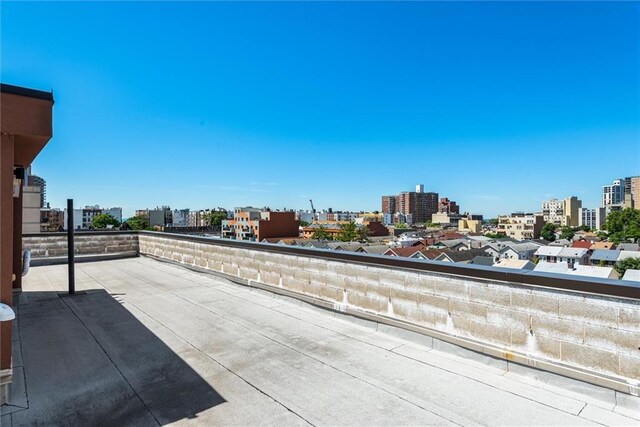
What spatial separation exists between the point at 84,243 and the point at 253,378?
492 inches

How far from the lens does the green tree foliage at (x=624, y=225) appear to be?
71562 millimetres

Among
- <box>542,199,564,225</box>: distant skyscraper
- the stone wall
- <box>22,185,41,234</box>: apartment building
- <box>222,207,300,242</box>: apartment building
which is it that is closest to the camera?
the stone wall

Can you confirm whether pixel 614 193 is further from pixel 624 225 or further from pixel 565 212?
pixel 624 225

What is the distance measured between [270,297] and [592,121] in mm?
55738

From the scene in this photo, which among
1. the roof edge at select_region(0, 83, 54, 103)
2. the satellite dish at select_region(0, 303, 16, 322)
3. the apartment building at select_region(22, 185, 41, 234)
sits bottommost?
the satellite dish at select_region(0, 303, 16, 322)

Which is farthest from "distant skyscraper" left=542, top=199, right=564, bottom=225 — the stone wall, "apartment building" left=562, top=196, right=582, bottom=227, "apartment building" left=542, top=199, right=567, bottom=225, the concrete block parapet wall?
the concrete block parapet wall

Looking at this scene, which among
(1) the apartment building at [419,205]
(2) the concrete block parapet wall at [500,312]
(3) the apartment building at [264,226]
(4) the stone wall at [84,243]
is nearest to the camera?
(2) the concrete block parapet wall at [500,312]

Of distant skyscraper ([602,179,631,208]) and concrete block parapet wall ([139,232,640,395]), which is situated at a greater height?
distant skyscraper ([602,179,631,208])

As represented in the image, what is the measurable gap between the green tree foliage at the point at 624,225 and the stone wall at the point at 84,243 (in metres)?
94.5

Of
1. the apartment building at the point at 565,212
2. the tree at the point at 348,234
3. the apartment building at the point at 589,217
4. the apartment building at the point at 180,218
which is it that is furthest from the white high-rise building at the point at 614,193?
the apartment building at the point at 180,218

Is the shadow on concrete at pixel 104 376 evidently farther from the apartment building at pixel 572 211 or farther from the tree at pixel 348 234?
the apartment building at pixel 572 211

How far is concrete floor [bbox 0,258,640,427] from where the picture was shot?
239 cm

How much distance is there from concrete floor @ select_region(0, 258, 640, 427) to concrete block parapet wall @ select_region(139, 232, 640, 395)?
0.79ft

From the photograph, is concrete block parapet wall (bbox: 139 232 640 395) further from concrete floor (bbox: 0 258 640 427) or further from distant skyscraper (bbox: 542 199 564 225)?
distant skyscraper (bbox: 542 199 564 225)
